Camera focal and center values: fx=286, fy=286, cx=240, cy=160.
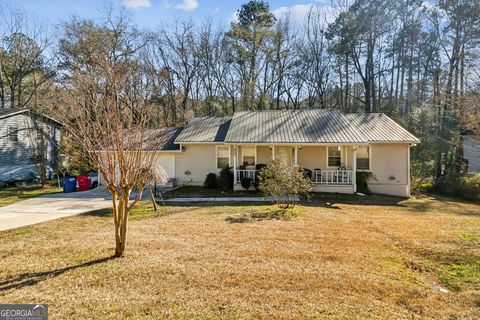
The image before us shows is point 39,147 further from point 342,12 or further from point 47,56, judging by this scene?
point 342,12

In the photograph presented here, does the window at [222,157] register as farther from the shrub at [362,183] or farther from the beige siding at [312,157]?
the shrub at [362,183]

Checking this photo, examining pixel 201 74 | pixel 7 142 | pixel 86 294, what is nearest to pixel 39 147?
pixel 7 142

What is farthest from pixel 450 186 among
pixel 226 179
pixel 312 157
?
pixel 226 179

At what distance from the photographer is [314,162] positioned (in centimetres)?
1642

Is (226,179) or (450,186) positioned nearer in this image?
(226,179)

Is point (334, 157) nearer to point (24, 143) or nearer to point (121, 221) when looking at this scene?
point (121, 221)

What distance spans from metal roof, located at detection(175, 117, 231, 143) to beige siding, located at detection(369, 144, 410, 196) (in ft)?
29.1

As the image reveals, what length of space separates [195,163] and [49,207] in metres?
7.76

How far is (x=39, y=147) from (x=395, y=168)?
2393cm

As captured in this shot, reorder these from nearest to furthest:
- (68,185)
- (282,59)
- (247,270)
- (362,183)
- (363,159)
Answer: (247,270)
(362,183)
(363,159)
(68,185)
(282,59)

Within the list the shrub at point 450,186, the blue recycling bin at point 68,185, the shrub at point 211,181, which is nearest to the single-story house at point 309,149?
the shrub at point 211,181

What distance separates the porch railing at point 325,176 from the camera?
15.4 meters

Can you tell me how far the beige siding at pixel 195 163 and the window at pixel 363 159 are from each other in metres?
8.33

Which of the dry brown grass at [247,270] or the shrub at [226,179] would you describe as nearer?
the dry brown grass at [247,270]
